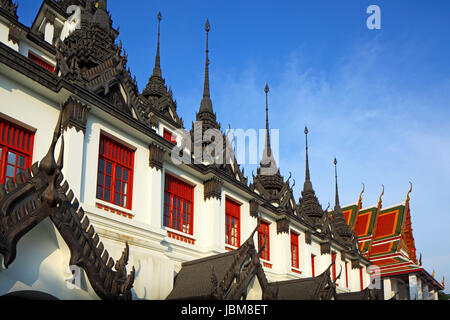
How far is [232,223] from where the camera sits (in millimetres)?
16906

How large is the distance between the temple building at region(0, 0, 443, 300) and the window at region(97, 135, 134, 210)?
1.2 inches

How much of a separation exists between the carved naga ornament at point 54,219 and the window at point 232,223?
8000 mm

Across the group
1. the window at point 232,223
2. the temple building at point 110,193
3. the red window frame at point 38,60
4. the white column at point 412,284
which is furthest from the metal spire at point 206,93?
the white column at point 412,284

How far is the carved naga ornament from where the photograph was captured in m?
7.20

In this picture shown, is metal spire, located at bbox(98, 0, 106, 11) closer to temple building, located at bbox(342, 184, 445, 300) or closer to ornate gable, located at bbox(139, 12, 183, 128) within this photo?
ornate gable, located at bbox(139, 12, 183, 128)

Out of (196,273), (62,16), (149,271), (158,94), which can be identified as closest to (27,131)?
(149,271)

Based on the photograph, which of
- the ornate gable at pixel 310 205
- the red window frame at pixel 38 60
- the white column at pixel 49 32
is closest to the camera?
the red window frame at pixel 38 60

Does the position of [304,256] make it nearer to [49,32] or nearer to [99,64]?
[99,64]

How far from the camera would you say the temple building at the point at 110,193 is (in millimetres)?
7809

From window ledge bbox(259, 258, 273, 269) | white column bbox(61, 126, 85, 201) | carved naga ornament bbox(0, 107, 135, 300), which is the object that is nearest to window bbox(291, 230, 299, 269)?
window ledge bbox(259, 258, 273, 269)

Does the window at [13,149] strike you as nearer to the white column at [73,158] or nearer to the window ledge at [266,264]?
the white column at [73,158]

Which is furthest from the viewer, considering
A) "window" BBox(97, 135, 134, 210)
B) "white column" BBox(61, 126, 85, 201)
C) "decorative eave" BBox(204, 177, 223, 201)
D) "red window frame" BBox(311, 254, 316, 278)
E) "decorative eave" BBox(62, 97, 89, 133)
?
"red window frame" BBox(311, 254, 316, 278)

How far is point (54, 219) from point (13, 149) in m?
3.25

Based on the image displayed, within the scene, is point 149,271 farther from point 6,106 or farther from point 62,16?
point 62,16
